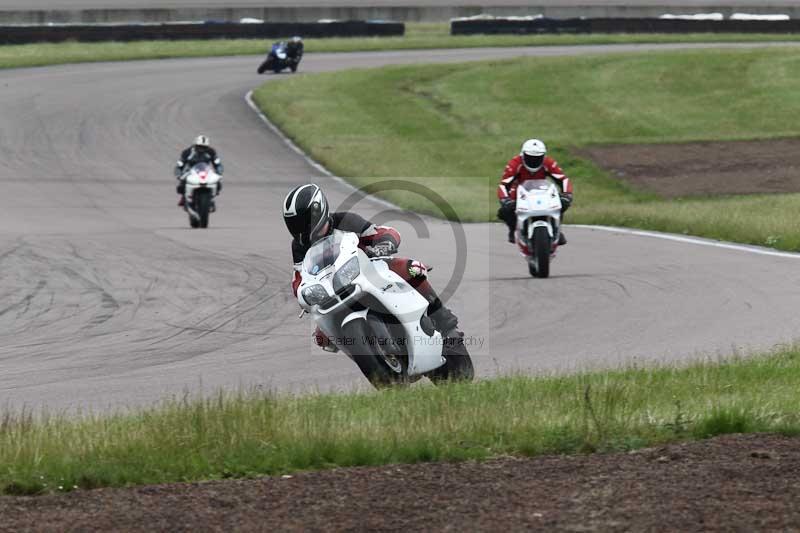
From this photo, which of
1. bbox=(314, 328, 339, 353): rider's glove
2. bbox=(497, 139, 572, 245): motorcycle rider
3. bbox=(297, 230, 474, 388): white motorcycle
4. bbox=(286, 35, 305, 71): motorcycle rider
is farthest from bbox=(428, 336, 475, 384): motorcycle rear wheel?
bbox=(286, 35, 305, 71): motorcycle rider

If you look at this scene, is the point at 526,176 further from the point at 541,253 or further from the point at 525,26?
the point at 525,26

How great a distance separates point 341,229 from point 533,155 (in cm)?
775

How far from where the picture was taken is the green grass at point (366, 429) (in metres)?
6.73

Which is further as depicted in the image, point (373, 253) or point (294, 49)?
point (294, 49)

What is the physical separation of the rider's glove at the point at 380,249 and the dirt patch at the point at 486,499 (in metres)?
2.26

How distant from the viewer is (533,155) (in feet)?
52.7

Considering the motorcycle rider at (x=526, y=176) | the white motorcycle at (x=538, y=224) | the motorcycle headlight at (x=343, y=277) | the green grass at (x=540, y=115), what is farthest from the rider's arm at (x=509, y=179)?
the motorcycle headlight at (x=343, y=277)

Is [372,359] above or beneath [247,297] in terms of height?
above

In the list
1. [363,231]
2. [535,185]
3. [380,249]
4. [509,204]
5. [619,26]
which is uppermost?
[619,26]

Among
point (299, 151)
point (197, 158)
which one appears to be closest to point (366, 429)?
point (197, 158)

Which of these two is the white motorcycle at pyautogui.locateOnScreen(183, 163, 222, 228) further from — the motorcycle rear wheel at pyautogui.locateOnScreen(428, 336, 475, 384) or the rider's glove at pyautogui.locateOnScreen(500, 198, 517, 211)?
the motorcycle rear wheel at pyautogui.locateOnScreen(428, 336, 475, 384)

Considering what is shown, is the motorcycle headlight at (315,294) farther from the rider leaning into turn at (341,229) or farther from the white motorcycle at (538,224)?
the white motorcycle at (538,224)

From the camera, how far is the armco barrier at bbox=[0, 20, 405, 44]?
50625mm

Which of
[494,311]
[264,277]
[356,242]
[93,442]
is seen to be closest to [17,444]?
[93,442]
